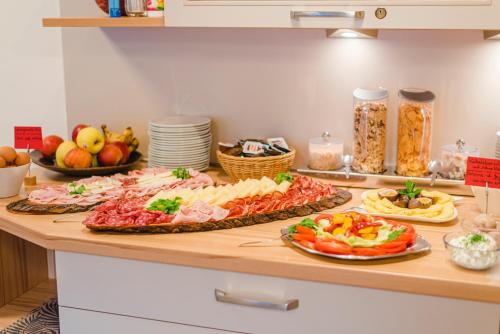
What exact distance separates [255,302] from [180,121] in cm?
102

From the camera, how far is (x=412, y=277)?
167 centimetres

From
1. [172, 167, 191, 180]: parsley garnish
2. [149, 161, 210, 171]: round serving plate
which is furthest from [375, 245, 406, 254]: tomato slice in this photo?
[149, 161, 210, 171]: round serving plate

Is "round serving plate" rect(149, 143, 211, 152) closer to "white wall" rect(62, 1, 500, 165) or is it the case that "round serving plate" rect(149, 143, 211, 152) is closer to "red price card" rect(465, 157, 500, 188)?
"white wall" rect(62, 1, 500, 165)

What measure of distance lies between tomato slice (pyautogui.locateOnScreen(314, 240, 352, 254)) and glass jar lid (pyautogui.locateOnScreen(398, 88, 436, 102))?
0.77 meters

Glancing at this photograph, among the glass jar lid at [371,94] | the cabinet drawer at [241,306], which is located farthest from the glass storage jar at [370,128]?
the cabinet drawer at [241,306]

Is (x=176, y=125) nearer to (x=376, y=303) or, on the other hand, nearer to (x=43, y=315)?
(x=43, y=315)

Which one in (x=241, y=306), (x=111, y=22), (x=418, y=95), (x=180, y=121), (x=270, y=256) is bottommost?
(x=241, y=306)

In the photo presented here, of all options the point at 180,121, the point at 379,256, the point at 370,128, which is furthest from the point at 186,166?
the point at 379,256

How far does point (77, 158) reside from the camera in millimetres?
2523

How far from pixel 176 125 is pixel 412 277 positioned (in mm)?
1144

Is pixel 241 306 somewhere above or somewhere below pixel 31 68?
below

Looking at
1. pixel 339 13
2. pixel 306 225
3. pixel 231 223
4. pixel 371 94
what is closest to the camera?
pixel 306 225

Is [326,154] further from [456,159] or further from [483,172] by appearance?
[483,172]

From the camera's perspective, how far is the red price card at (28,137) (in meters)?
2.48
